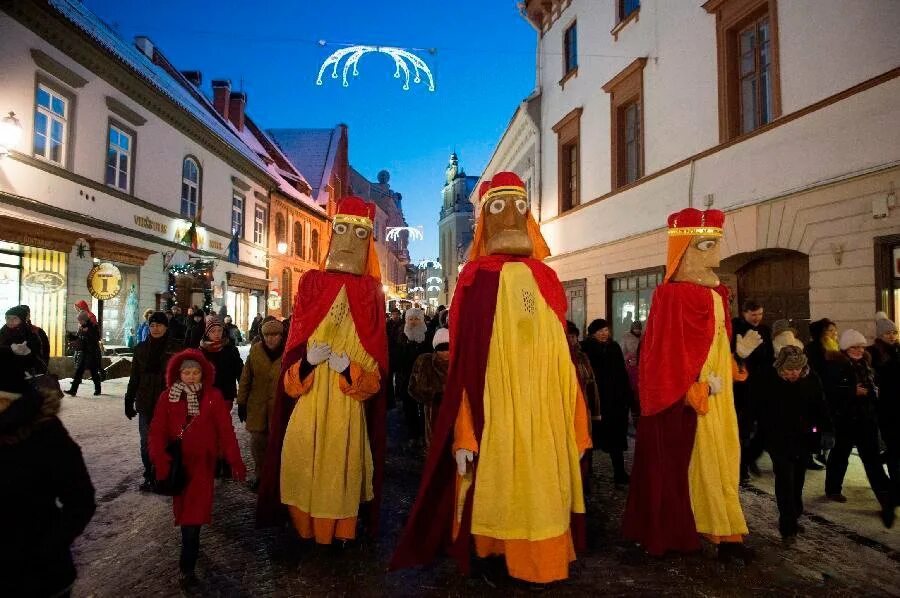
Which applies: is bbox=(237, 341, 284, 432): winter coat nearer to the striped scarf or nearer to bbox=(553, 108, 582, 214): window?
the striped scarf

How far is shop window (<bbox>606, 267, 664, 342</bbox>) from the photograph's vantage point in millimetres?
11703

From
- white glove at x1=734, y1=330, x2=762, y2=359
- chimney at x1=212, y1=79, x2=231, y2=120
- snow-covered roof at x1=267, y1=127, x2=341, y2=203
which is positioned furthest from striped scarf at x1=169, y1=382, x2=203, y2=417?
snow-covered roof at x1=267, y1=127, x2=341, y2=203

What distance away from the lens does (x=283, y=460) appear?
13.0 ft

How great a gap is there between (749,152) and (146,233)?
1483 cm

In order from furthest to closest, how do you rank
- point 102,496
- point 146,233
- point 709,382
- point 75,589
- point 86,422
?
1. point 146,233
2. point 86,422
3. point 102,496
4. point 709,382
5. point 75,589

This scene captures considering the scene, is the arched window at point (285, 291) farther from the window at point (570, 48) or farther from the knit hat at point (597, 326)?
the knit hat at point (597, 326)

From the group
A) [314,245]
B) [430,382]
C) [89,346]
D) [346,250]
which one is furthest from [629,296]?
[314,245]

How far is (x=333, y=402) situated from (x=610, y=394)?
3286mm

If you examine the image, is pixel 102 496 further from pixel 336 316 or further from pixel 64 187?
pixel 64 187

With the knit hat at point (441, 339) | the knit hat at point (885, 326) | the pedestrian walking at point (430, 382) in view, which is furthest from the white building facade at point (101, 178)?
the knit hat at point (885, 326)

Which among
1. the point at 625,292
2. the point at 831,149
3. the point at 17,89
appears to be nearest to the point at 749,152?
the point at 831,149

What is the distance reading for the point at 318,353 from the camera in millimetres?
3912

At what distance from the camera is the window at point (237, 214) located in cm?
2174

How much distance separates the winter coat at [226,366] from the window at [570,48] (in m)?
12.6
